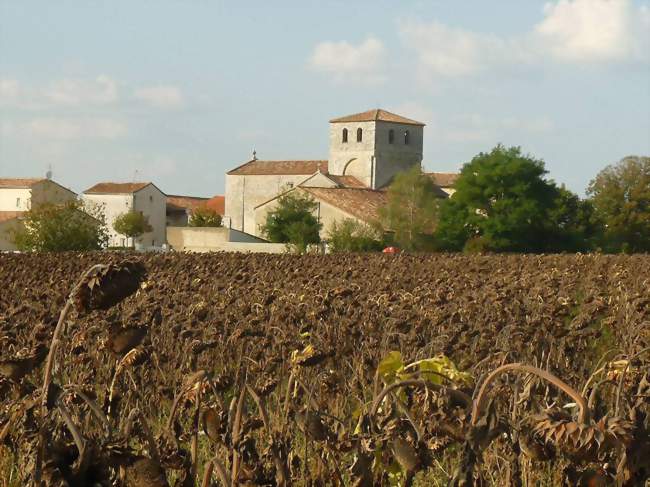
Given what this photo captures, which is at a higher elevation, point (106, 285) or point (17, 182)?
point (17, 182)

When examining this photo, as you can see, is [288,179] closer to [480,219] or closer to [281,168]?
[281,168]

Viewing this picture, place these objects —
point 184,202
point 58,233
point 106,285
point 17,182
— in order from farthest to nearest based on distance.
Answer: point 184,202, point 17,182, point 58,233, point 106,285

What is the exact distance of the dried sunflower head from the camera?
2627 mm

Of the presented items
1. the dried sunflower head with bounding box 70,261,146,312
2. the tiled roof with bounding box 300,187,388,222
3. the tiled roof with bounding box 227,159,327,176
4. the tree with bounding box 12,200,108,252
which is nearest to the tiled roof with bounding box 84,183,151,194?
the tiled roof with bounding box 227,159,327,176

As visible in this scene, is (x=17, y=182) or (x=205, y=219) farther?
(x=17, y=182)

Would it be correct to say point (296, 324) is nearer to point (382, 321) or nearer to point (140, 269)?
point (382, 321)

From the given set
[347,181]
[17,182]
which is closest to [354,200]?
[347,181]

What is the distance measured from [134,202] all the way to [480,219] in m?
41.5

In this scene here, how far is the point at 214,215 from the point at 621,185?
3816cm

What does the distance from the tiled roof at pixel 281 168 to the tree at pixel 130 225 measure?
50.1ft

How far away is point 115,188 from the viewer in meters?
118

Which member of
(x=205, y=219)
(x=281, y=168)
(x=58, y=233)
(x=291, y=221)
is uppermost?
(x=281, y=168)

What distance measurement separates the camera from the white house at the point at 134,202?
371 feet

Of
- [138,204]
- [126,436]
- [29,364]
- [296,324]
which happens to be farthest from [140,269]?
[138,204]
